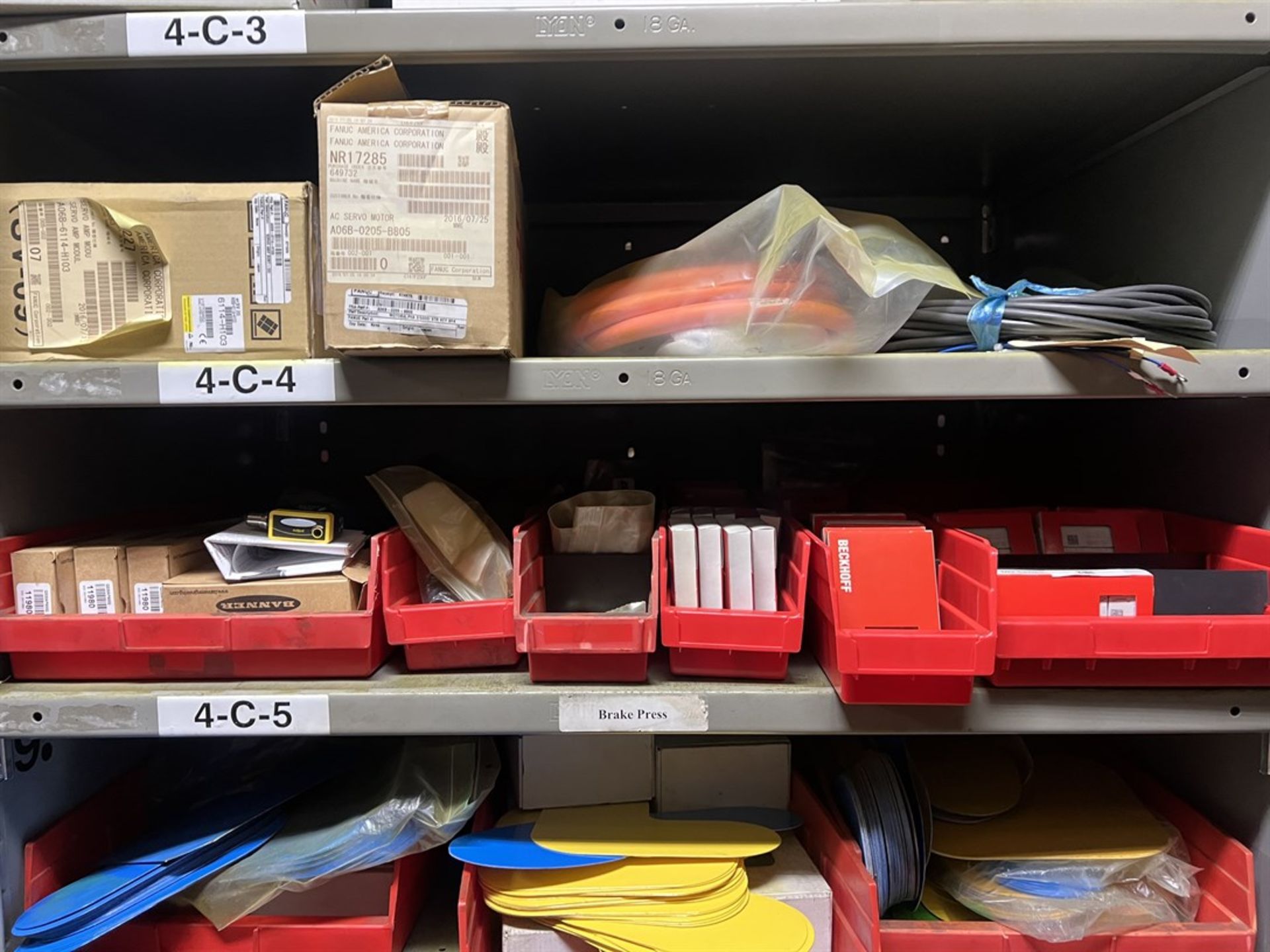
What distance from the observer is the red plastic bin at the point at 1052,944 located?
0.81m

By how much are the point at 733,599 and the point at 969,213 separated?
881 mm

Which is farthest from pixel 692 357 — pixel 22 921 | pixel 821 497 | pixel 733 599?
pixel 22 921

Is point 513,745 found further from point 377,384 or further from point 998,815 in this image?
point 998,815

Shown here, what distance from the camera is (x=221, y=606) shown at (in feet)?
2.59

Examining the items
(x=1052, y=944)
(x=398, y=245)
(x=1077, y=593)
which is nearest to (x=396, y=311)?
(x=398, y=245)

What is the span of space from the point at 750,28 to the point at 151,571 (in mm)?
854

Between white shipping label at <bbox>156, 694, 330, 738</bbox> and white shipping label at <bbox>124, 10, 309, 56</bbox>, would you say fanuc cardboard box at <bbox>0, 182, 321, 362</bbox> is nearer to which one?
white shipping label at <bbox>124, 10, 309, 56</bbox>

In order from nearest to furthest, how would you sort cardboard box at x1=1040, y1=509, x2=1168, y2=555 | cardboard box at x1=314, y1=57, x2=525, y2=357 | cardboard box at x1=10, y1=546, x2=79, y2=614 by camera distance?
cardboard box at x1=314, y1=57, x2=525, y2=357, cardboard box at x1=10, y1=546, x2=79, y2=614, cardboard box at x1=1040, y1=509, x2=1168, y2=555

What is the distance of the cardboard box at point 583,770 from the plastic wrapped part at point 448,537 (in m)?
0.23

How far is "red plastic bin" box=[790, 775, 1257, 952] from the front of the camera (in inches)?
31.8

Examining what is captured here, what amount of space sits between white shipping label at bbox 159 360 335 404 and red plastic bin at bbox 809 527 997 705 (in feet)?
1.77

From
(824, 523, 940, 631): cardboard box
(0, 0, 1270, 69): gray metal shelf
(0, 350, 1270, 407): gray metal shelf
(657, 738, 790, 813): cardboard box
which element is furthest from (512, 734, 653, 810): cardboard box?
(0, 0, 1270, 69): gray metal shelf

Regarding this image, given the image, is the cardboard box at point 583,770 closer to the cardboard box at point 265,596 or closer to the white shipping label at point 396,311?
the cardboard box at point 265,596

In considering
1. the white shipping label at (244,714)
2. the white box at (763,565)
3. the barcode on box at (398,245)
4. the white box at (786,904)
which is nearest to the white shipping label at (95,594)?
the white shipping label at (244,714)
